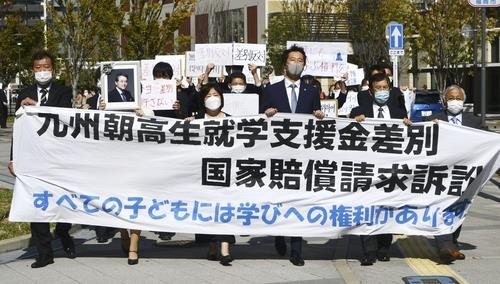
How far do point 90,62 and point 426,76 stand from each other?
21347mm

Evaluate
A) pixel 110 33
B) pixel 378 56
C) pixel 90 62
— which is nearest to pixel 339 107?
pixel 110 33

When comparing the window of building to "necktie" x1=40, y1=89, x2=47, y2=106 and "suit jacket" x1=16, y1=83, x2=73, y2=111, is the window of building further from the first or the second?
"necktie" x1=40, y1=89, x2=47, y2=106

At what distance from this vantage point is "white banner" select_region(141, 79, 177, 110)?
33.0 ft

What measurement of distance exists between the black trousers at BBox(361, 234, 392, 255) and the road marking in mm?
253

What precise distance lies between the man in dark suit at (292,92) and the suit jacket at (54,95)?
1.95 m

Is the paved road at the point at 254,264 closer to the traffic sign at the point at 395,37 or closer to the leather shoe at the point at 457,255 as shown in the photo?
the leather shoe at the point at 457,255

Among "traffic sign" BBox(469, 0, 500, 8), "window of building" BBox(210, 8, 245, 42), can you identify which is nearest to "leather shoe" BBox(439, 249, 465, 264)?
"traffic sign" BBox(469, 0, 500, 8)

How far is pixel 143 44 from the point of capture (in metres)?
29.2

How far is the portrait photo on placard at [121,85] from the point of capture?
10193mm

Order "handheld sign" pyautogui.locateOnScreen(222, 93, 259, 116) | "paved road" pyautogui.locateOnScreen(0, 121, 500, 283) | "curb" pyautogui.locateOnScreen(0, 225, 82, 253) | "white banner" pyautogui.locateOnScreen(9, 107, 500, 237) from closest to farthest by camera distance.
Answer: "paved road" pyautogui.locateOnScreen(0, 121, 500, 283)
"white banner" pyautogui.locateOnScreen(9, 107, 500, 237)
"curb" pyautogui.locateOnScreen(0, 225, 82, 253)
"handheld sign" pyautogui.locateOnScreen(222, 93, 259, 116)

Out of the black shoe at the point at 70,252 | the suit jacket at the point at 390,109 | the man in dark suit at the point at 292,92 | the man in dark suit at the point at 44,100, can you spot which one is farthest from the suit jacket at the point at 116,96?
the suit jacket at the point at 390,109

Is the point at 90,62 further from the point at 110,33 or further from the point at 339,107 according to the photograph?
the point at 339,107

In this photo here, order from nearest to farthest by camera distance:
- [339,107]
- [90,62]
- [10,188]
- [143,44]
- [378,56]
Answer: [10,188]
[339,107]
[143,44]
[90,62]
[378,56]

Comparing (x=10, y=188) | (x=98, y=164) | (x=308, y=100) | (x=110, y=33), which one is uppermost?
(x=110, y=33)
